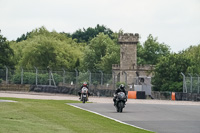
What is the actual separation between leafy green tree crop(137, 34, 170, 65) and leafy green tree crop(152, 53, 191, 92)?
140 feet

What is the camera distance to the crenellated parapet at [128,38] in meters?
94.4

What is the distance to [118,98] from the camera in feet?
91.9

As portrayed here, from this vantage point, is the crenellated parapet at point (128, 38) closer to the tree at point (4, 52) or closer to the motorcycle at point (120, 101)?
the tree at point (4, 52)

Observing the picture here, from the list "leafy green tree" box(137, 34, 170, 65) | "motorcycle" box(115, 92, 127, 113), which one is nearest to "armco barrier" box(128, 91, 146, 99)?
"motorcycle" box(115, 92, 127, 113)

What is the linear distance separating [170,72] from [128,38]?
19845 mm

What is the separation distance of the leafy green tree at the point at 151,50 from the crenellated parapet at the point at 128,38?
28112 mm

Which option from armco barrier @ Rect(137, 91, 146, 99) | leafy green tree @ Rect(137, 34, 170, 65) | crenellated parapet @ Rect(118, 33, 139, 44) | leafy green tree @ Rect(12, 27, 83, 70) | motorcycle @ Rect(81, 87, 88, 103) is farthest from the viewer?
leafy green tree @ Rect(137, 34, 170, 65)

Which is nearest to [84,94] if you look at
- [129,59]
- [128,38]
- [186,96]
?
[186,96]

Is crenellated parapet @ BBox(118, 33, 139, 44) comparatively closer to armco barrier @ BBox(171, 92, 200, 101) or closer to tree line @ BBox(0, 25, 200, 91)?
tree line @ BBox(0, 25, 200, 91)

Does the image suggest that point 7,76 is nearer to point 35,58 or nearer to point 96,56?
point 35,58

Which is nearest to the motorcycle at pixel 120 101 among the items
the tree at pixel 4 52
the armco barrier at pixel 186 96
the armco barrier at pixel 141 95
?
the armco barrier at pixel 186 96

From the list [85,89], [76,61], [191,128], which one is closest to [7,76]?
[85,89]

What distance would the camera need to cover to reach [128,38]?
9481 centimetres

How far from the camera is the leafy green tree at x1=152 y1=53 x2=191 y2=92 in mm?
73669
